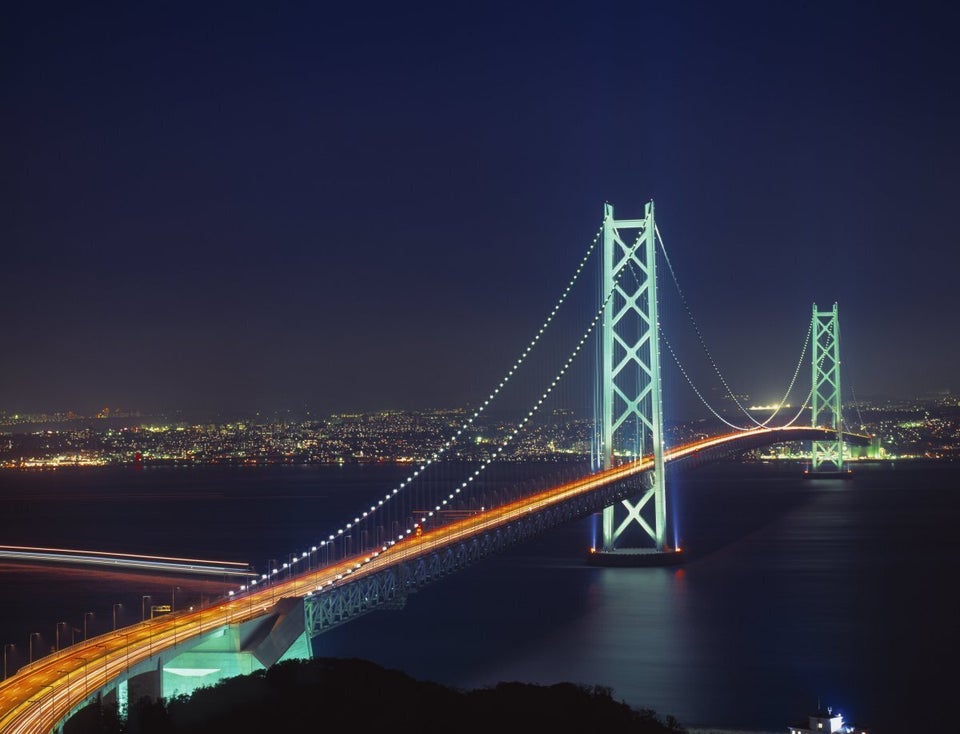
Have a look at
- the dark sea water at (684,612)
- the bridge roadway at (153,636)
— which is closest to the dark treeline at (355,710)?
the bridge roadway at (153,636)

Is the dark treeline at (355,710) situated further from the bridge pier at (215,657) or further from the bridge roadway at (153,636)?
the bridge pier at (215,657)

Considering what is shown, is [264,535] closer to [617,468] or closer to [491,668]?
[617,468]

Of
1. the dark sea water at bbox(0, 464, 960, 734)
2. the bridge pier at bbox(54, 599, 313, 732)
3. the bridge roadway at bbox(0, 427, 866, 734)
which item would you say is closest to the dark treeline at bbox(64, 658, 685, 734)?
the bridge roadway at bbox(0, 427, 866, 734)

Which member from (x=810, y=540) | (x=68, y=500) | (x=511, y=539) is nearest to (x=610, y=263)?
(x=511, y=539)

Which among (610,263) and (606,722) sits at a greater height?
(610,263)

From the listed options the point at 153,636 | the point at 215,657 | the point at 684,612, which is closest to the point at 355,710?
the point at 215,657

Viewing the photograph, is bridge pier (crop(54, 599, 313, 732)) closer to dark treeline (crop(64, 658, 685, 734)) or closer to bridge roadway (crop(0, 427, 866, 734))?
bridge roadway (crop(0, 427, 866, 734))

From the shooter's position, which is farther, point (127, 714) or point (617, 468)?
point (617, 468)

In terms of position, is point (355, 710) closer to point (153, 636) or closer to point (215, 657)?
point (215, 657)
